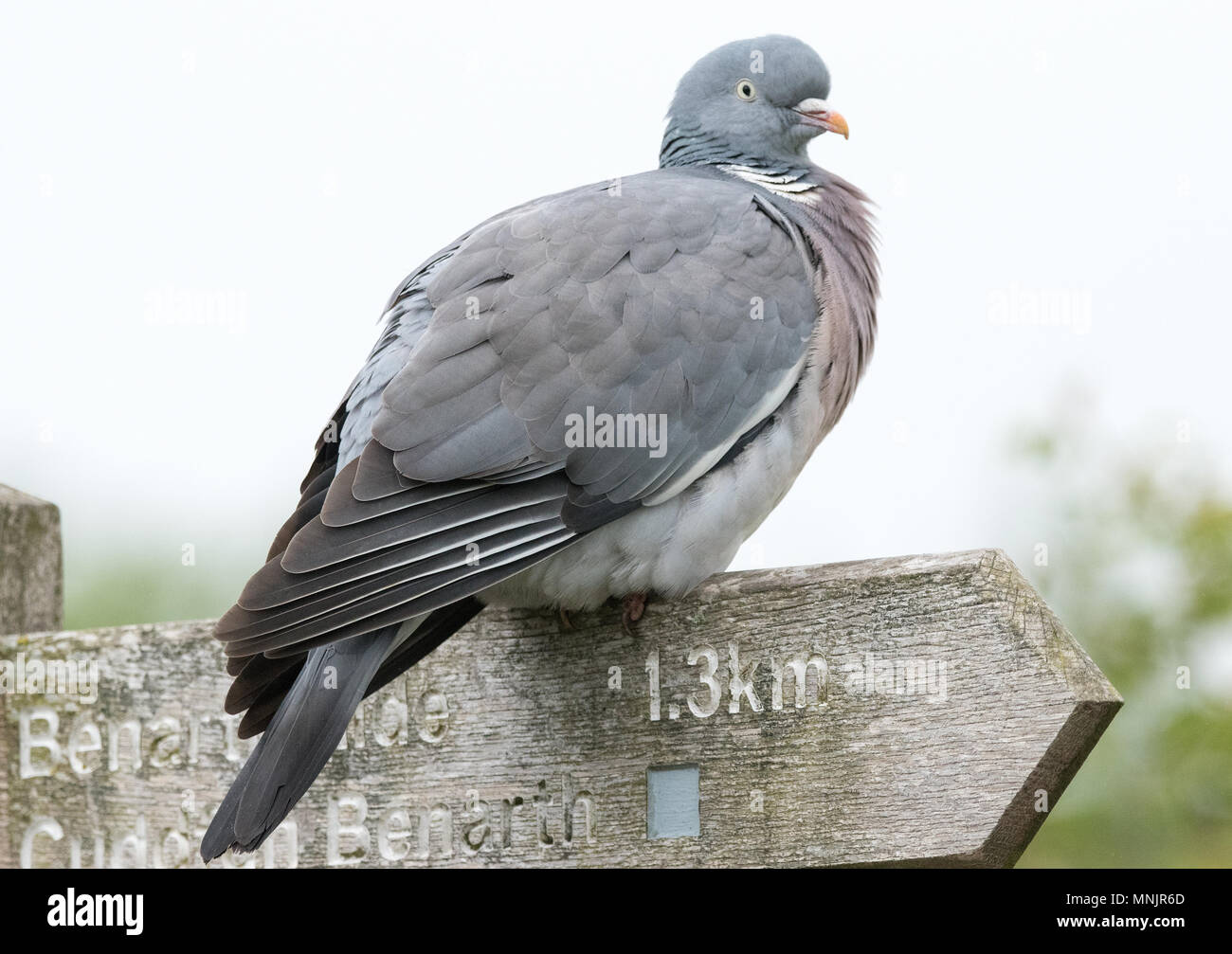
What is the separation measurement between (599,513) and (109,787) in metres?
1.09

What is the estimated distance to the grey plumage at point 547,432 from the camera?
224 centimetres

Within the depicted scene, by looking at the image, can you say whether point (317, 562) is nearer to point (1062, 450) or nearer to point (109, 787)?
point (109, 787)

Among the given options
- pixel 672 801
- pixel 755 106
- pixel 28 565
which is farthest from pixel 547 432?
pixel 755 106

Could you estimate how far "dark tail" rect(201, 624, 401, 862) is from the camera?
2.02m

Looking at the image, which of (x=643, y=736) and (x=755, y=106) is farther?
(x=755, y=106)

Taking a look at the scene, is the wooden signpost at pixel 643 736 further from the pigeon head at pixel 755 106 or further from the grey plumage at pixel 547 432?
the pigeon head at pixel 755 106

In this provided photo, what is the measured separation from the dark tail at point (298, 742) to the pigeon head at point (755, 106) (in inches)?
78.6

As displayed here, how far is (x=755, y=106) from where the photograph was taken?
12.6 feet

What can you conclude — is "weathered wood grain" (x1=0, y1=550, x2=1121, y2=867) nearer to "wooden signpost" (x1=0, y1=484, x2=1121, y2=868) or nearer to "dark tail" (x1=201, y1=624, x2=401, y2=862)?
"wooden signpost" (x1=0, y1=484, x2=1121, y2=868)

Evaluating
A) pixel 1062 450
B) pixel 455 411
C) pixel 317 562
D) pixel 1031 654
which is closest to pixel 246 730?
pixel 317 562

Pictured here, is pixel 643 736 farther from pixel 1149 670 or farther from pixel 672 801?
pixel 1149 670

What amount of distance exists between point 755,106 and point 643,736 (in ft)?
7.02

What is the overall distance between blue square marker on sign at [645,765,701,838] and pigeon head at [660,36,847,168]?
204 cm
